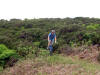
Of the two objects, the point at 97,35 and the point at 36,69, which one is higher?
the point at 97,35

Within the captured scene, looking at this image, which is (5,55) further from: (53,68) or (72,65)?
(72,65)

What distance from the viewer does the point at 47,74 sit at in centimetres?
708

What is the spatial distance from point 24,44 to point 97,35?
5.77 m

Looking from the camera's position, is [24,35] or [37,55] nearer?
[37,55]

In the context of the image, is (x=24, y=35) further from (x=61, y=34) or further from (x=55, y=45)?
(x=55, y=45)

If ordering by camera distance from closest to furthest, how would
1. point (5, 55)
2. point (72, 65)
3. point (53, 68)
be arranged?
point (53, 68)
point (72, 65)
point (5, 55)

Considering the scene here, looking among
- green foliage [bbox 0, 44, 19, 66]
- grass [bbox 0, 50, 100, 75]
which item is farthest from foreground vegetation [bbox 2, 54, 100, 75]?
green foliage [bbox 0, 44, 19, 66]

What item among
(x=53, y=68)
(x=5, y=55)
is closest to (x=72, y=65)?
(x=53, y=68)

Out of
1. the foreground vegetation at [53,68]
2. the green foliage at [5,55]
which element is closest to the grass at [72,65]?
the foreground vegetation at [53,68]

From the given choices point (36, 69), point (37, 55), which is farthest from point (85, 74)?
point (37, 55)

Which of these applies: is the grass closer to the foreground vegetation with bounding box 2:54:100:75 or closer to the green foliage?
the foreground vegetation with bounding box 2:54:100:75

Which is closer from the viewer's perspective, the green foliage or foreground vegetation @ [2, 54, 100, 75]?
foreground vegetation @ [2, 54, 100, 75]

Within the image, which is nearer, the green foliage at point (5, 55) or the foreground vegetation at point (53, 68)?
the foreground vegetation at point (53, 68)

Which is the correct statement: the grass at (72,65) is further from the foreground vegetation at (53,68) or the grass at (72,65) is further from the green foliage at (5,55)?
the green foliage at (5,55)
